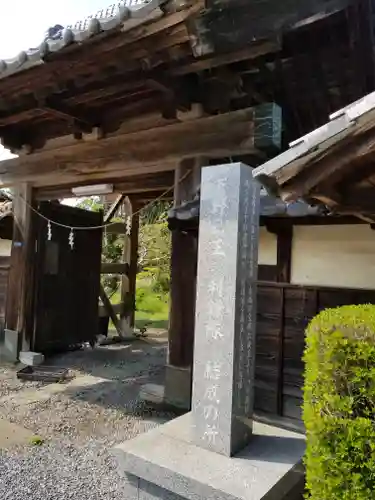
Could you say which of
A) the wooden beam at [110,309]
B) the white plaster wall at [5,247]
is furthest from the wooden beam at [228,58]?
the wooden beam at [110,309]

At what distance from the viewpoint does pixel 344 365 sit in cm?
198

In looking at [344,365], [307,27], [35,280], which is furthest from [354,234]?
[35,280]

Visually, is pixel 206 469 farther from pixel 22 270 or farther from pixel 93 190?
pixel 22 270

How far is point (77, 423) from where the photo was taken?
15.8ft

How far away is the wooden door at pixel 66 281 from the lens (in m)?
7.76

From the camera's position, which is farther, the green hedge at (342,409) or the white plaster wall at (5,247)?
the white plaster wall at (5,247)

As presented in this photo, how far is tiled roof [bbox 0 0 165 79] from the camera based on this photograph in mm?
3521

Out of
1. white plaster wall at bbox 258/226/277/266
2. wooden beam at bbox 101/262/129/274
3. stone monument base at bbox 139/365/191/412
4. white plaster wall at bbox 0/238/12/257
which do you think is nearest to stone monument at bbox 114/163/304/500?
white plaster wall at bbox 258/226/277/266

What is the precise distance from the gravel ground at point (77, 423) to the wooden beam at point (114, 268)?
7.82ft

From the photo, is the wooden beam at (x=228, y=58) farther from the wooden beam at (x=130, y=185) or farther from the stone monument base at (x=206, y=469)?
the stone monument base at (x=206, y=469)

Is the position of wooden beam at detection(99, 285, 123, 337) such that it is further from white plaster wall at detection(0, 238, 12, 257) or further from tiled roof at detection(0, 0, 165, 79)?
tiled roof at detection(0, 0, 165, 79)

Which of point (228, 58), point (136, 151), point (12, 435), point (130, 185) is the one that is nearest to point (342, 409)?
point (228, 58)

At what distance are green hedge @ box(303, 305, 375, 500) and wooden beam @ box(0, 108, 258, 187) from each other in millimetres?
2982

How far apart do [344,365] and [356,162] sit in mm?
1311
